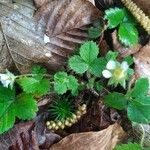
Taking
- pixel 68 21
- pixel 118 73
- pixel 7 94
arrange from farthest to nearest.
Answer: pixel 68 21
pixel 7 94
pixel 118 73

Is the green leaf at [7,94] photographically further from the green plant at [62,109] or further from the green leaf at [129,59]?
the green leaf at [129,59]

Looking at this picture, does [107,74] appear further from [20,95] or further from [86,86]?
[20,95]

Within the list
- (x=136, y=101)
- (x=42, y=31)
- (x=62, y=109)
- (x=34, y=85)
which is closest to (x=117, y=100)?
(x=136, y=101)

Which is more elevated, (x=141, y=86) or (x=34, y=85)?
(x=141, y=86)

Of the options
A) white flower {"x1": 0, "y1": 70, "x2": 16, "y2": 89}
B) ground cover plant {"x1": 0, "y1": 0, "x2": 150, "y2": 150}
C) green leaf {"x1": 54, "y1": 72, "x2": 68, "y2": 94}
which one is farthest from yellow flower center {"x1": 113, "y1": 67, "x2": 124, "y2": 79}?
white flower {"x1": 0, "y1": 70, "x2": 16, "y2": 89}

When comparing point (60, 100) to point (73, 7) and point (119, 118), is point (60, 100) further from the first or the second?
point (73, 7)

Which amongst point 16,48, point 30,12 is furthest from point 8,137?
point 30,12
